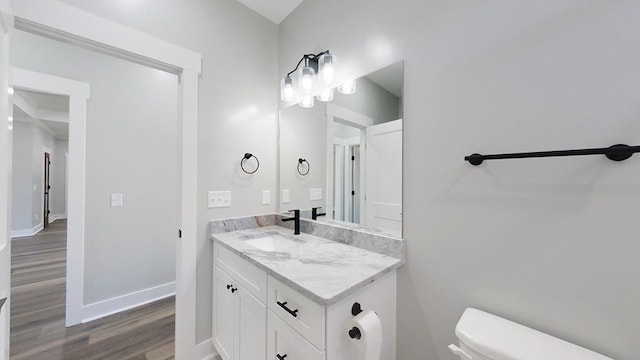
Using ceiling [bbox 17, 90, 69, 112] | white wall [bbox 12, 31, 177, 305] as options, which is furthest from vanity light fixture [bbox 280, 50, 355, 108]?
ceiling [bbox 17, 90, 69, 112]

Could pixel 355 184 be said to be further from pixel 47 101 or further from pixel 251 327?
pixel 47 101

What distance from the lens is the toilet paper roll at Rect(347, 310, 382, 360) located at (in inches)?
33.4

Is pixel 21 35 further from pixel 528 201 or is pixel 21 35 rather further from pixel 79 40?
pixel 528 201

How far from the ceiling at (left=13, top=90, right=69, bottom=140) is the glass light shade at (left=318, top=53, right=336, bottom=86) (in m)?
4.95

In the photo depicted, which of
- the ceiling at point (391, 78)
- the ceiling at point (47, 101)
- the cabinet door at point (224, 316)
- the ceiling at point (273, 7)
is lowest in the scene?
the cabinet door at point (224, 316)

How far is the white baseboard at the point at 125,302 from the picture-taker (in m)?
2.17

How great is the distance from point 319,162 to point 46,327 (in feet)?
9.16

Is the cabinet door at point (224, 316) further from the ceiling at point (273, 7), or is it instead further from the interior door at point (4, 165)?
the ceiling at point (273, 7)

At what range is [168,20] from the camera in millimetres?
1545

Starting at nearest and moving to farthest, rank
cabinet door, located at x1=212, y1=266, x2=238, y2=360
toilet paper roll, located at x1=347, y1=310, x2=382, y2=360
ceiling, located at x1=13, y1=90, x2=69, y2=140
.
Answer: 1. toilet paper roll, located at x1=347, y1=310, x2=382, y2=360
2. cabinet door, located at x1=212, y1=266, x2=238, y2=360
3. ceiling, located at x1=13, y1=90, x2=69, y2=140

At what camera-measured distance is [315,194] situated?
182 cm

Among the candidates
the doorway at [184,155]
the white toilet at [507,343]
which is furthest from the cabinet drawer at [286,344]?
the doorway at [184,155]

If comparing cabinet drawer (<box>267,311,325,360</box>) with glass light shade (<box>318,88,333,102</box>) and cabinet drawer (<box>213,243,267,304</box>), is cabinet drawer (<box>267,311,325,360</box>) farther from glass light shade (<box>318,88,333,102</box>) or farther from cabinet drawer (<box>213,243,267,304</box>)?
glass light shade (<box>318,88,333,102</box>)

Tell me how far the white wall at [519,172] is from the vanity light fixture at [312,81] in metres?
0.37
